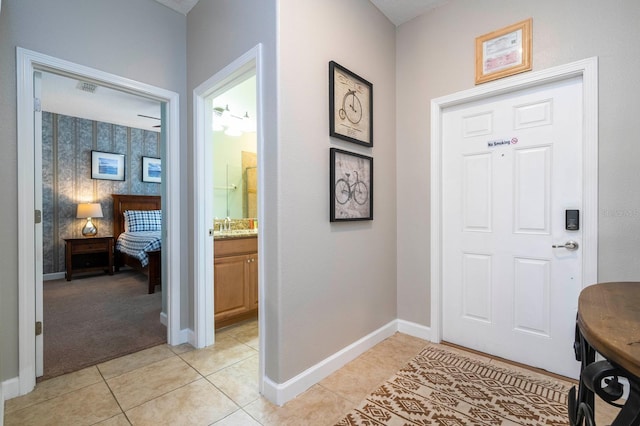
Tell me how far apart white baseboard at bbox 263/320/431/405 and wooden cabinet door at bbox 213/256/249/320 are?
44.8 inches

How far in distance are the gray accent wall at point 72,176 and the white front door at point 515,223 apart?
19.0ft

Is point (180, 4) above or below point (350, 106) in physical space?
above

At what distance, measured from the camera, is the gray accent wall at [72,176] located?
486cm

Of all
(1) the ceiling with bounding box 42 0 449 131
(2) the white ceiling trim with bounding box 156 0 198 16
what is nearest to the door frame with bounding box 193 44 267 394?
(2) the white ceiling trim with bounding box 156 0 198 16

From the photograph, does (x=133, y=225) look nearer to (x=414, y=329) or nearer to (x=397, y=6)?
(x=414, y=329)

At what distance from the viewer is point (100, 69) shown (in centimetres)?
212

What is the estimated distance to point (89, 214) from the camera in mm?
5012

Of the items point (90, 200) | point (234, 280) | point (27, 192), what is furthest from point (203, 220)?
point (90, 200)

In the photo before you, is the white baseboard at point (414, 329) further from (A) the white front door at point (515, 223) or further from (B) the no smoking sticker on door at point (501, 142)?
(B) the no smoking sticker on door at point (501, 142)

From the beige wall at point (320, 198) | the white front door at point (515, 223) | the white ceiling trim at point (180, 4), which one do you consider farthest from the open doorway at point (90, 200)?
the white front door at point (515, 223)

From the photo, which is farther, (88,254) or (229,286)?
(88,254)

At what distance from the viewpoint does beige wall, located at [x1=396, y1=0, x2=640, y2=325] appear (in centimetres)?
173

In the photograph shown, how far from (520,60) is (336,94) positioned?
1.31 meters

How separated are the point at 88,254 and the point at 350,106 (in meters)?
5.42
